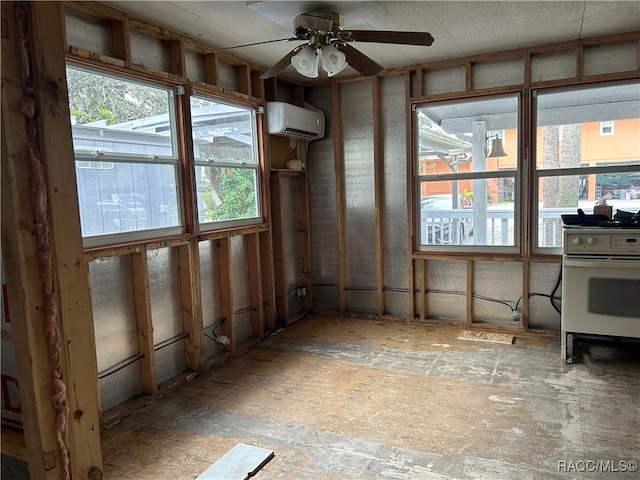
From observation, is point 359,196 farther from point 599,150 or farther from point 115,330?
point 115,330

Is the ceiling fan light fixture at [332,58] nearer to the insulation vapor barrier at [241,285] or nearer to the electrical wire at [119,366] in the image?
the insulation vapor barrier at [241,285]

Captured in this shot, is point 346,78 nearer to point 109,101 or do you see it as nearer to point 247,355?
point 109,101

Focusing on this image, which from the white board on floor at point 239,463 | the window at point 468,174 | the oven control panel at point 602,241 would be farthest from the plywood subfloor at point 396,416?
the window at point 468,174

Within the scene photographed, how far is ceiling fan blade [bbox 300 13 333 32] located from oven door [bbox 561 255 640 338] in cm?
256

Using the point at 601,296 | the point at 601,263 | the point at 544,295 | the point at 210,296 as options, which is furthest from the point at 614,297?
the point at 210,296

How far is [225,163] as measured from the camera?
3.98m

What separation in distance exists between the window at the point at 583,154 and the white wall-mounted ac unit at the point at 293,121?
7.18 ft

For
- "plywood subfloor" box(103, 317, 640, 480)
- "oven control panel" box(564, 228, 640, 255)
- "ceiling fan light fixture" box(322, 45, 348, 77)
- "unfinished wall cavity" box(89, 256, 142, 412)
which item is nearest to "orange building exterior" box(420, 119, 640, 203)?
"oven control panel" box(564, 228, 640, 255)

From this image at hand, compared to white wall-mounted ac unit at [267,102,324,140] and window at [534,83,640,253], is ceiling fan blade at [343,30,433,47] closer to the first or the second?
white wall-mounted ac unit at [267,102,324,140]

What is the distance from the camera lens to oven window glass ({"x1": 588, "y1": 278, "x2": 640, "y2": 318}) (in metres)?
3.31

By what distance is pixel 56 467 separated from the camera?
3.76 ft

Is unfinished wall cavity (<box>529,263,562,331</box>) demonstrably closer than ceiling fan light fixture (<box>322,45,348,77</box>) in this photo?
No

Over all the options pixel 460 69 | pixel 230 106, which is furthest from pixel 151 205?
pixel 460 69

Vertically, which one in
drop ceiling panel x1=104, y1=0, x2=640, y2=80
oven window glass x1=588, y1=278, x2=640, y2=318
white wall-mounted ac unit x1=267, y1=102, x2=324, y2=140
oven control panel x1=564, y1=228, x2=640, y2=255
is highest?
drop ceiling panel x1=104, y1=0, x2=640, y2=80
